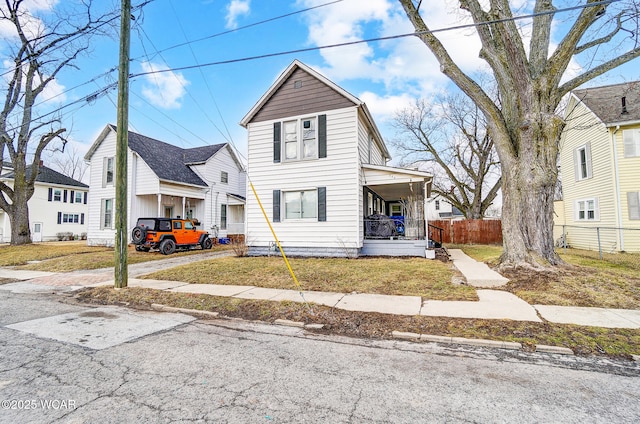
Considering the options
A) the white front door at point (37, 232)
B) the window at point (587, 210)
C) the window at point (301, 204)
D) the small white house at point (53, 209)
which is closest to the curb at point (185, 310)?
the window at point (301, 204)

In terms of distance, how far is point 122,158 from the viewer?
7.77 metres

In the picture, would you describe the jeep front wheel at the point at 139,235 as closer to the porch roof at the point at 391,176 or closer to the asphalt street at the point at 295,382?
the porch roof at the point at 391,176

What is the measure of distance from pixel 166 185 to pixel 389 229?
45.8 ft

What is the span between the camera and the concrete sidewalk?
4844 mm

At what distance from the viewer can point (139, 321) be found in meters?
5.16

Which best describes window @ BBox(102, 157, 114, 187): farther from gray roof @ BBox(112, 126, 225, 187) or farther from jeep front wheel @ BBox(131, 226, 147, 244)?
jeep front wheel @ BBox(131, 226, 147, 244)

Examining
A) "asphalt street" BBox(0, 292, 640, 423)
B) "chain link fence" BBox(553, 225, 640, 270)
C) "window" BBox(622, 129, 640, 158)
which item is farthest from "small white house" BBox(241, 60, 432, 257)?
"window" BBox(622, 129, 640, 158)

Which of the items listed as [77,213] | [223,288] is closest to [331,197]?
[223,288]

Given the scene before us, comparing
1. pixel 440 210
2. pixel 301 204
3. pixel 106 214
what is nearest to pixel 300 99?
pixel 301 204

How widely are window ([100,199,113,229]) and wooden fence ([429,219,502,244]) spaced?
21086mm

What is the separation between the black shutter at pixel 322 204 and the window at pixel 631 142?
13965 mm

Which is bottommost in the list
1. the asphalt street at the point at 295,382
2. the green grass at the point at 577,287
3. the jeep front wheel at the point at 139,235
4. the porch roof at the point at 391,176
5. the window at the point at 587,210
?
the asphalt street at the point at 295,382

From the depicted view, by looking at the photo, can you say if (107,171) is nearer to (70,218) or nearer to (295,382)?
(70,218)

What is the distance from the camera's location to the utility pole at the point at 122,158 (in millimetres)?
7605
